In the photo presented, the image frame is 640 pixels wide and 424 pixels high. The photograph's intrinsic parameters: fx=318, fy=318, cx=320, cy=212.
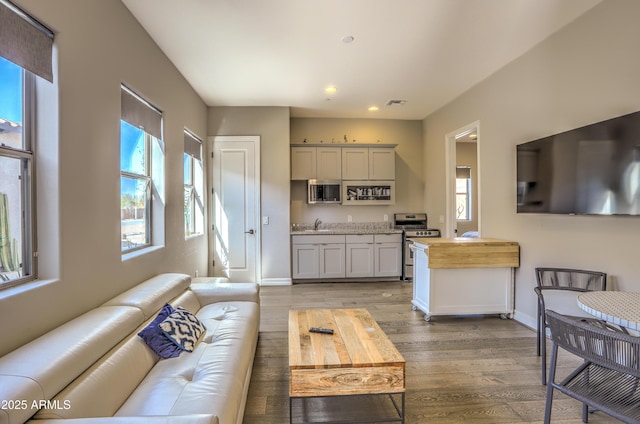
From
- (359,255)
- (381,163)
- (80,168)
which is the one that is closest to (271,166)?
(381,163)

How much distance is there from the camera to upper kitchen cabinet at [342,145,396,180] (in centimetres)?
571

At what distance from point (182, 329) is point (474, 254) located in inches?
119

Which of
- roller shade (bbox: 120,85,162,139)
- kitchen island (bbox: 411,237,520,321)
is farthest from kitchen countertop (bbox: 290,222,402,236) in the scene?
→ roller shade (bbox: 120,85,162,139)

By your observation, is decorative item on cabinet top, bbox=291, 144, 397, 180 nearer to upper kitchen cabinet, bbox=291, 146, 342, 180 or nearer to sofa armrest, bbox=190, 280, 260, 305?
upper kitchen cabinet, bbox=291, 146, 342, 180

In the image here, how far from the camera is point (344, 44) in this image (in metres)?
3.14

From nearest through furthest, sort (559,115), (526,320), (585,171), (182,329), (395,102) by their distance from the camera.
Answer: (182,329), (585,171), (559,115), (526,320), (395,102)

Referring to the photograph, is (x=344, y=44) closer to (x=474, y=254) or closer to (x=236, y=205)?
(x=474, y=254)

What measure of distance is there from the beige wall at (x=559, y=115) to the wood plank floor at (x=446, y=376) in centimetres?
77

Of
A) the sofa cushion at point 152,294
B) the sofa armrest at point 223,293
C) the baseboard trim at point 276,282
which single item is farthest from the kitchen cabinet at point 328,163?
the sofa cushion at point 152,294

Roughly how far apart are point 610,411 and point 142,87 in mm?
3788

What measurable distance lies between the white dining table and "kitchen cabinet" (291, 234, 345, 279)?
12.1ft

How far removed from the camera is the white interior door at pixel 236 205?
516 cm

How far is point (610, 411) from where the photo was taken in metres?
1.41

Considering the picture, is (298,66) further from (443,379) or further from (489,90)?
(443,379)
